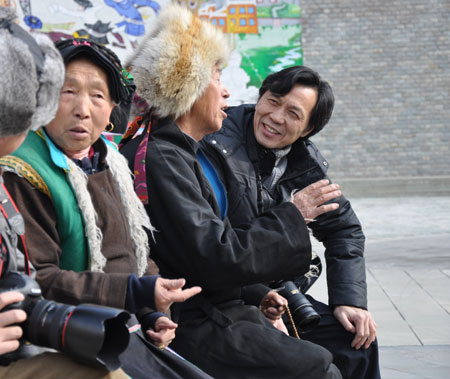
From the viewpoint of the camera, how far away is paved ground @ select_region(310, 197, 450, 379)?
13.5 feet

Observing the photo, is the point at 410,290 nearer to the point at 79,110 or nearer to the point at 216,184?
the point at 216,184

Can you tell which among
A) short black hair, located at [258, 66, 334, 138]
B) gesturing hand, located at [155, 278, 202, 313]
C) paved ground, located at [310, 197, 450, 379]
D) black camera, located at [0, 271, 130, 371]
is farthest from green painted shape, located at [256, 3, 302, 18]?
black camera, located at [0, 271, 130, 371]

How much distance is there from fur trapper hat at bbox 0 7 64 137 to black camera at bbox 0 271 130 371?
0.34 metres

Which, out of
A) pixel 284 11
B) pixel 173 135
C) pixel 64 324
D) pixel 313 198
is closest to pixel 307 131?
pixel 313 198

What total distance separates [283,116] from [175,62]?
0.83 metres

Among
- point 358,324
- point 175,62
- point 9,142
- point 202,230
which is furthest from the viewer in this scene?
point 358,324

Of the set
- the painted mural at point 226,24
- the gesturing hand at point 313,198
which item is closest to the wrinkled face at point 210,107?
the gesturing hand at point 313,198

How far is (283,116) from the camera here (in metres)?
3.02

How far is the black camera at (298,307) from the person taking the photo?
8.88 feet

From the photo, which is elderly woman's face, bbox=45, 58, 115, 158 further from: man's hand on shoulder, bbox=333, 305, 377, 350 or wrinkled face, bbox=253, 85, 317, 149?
man's hand on shoulder, bbox=333, 305, 377, 350

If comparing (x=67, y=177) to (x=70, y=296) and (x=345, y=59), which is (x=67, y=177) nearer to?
(x=70, y=296)

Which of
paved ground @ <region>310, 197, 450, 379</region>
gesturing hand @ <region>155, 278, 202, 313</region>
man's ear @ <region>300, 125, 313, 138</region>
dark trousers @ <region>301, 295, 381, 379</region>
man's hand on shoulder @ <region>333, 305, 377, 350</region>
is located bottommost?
paved ground @ <region>310, 197, 450, 379</region>

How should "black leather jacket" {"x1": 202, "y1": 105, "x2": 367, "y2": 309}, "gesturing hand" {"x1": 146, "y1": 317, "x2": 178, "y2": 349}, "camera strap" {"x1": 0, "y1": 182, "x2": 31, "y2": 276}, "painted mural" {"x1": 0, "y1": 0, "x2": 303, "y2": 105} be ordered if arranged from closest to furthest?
1. "camera strap" {"x1": 0, "y1": 182, "x2": 31, "y2": 276}
2. "gesturing hand" {"x1": 146, "y1": 317, "x2": 178, "y2": 349}
3. "black leather jacket" {"x1": 202, "y1": 105, "x2": 367, "y2": 309}
4. "painted mural" {"x1": 0, "y1": 0, "x2": 303, "y2": 105}

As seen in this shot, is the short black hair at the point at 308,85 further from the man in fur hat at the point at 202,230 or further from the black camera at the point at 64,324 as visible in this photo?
the black camera at the point at 64,324
